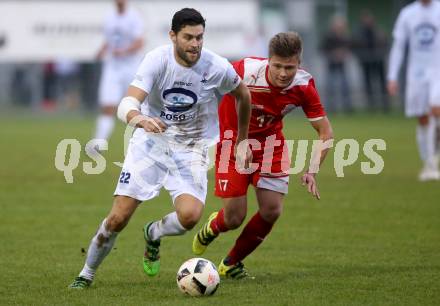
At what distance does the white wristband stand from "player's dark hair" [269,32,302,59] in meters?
1.29

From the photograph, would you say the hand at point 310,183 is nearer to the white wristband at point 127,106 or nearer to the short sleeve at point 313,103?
the short sleeve at point 313,103

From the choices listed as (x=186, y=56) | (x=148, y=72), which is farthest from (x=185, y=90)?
(x=148, y=72)

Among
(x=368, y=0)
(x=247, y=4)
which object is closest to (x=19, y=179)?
(x=247, y=4)

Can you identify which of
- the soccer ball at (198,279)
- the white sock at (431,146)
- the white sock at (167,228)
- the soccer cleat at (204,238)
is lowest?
the white sock at (431,146)

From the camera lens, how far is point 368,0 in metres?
33.1

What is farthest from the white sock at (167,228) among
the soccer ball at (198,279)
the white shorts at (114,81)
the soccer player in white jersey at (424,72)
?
the white shorts at (114,81)

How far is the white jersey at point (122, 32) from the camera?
1733 centimetres

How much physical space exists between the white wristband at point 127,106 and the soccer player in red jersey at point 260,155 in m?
1.38

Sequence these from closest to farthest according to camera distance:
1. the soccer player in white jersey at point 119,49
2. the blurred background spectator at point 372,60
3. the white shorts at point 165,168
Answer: the white shorts at point 165,168 < the soccer player in white jersey at point 119,49 < the blurred background spectator at point 372,60

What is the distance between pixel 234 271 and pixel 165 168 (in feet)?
3.51

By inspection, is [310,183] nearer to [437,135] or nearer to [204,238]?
[204,238]

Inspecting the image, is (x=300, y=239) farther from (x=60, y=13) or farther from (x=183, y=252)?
(x=60, y=13)

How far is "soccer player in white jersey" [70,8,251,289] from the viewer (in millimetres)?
7098

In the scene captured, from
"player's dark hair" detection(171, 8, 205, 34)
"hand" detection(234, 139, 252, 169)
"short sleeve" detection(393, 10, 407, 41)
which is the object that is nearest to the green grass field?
"hand" detection(234, 139, 252, 169)
